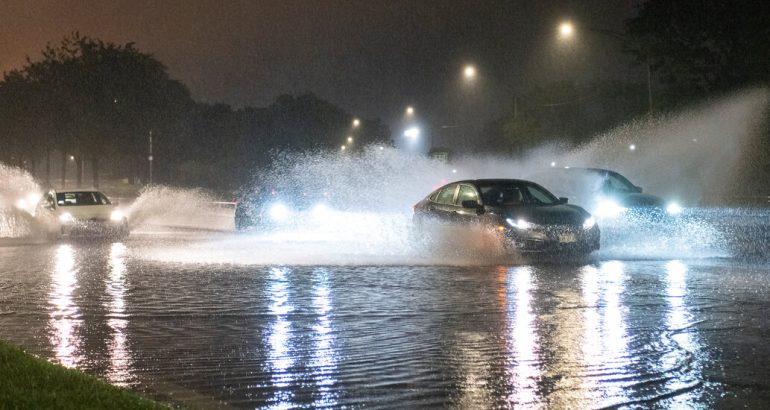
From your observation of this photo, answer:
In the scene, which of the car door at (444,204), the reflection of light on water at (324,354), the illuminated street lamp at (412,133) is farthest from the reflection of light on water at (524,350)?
the illuminated street lamp at (412,133)

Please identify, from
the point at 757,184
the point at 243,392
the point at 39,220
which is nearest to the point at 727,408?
the point at 243,392

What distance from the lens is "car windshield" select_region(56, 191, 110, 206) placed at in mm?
27438

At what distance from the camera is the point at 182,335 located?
376 inches

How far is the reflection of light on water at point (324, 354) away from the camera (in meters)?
6.90

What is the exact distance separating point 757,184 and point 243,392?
148ft

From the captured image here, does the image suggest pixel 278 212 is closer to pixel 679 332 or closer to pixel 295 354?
pixel 679 332

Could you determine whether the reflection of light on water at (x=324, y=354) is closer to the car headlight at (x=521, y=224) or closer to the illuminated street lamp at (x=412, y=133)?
the car headlight at (x=521, y=224)

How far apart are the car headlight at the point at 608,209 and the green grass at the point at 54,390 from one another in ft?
54.5

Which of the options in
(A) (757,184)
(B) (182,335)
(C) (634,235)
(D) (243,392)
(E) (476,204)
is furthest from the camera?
(A) (757,184)

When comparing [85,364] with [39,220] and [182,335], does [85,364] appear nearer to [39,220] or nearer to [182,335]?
[182,335]

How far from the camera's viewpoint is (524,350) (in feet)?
28.2

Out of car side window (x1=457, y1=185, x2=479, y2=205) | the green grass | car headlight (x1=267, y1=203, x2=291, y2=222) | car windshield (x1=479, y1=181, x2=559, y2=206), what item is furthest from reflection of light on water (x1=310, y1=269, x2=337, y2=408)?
car headlight (x1=267, y1=203, x2=291, y2=222)

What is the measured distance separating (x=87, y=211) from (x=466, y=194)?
11.8 m

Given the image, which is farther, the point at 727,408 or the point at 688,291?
the point at 688,291
